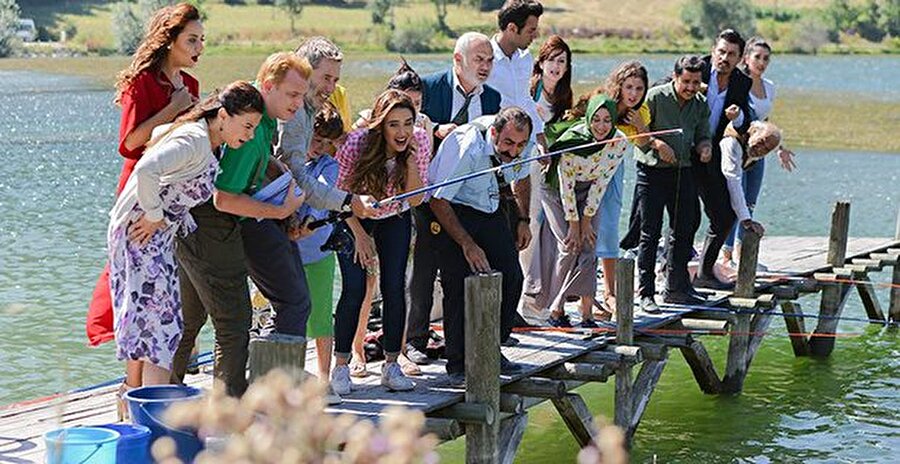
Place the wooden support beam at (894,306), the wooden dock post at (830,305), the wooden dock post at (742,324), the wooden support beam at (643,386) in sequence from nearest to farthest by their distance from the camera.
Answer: the wooden support beam at (643,386)
the wooden dock post at (742,324)
the wooden dock post at (830,305)
the wooden support beam at (894,306)

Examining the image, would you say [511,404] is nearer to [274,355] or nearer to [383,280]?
[383,280]

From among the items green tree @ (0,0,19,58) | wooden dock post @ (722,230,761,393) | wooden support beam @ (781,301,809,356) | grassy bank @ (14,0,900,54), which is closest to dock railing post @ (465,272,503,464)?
wooden dock post @ (722,230,761,393)

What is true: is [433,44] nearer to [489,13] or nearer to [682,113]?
[489,13]

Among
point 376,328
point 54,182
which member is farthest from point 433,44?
point 376,328

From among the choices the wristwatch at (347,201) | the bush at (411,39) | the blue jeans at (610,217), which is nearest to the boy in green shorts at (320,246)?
the wristwatch at (347,201)

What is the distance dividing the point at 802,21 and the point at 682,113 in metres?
89.2

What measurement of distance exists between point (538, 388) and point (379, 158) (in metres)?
1.65

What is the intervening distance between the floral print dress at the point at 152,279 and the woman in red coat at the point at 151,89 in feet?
1.00

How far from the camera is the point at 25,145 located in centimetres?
2894

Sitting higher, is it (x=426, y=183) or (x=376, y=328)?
(x=426, y=183)

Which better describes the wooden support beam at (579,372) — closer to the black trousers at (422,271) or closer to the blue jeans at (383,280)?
the black trousers at (422,271)

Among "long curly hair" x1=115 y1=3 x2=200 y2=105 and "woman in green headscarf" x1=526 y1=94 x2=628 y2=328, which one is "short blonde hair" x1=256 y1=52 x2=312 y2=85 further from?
"woman in green headscarf" x1=526 y1=94 x2=628 y2=328

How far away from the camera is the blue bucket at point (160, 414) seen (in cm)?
594

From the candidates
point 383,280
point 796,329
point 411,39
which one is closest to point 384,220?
point 383,280
